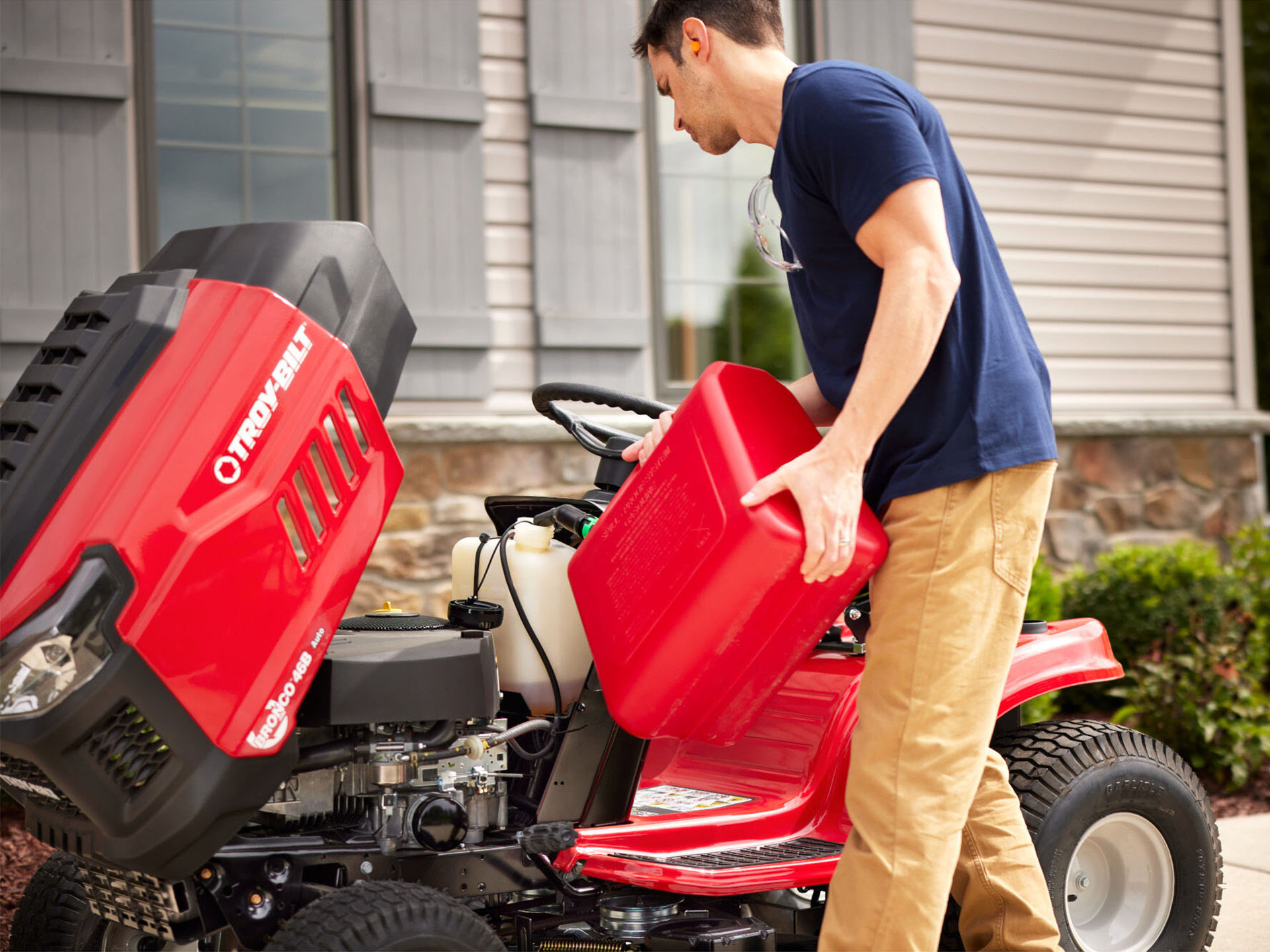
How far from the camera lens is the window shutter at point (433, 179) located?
5.12 m

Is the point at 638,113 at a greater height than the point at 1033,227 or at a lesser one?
greater

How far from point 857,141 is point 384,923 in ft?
4.30

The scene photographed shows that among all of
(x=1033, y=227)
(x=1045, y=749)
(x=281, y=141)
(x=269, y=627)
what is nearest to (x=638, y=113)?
(x=281, y=141)

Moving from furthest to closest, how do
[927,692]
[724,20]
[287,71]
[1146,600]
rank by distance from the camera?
1. [287,71]
2. [1146,600]
3. [724,20]
4. [927,692]

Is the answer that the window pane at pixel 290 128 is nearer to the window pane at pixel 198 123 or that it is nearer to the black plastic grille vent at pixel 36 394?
the window pane at pixel 198 123

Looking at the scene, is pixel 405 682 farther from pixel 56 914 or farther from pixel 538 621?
pixel 56 914

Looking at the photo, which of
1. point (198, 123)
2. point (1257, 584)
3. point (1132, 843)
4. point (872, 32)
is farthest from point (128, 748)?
point (872, 32)

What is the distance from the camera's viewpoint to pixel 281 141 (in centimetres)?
524

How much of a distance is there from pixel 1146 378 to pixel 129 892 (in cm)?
586

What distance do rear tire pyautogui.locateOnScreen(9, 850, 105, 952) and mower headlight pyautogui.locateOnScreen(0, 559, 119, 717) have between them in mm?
810

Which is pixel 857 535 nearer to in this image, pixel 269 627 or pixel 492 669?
pixel 492 669

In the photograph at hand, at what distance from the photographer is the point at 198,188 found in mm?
5098

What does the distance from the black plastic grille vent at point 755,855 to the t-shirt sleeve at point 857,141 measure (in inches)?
43.4

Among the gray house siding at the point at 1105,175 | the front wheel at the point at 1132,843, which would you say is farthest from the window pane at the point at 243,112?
the front wheel at the point at 1132,843
